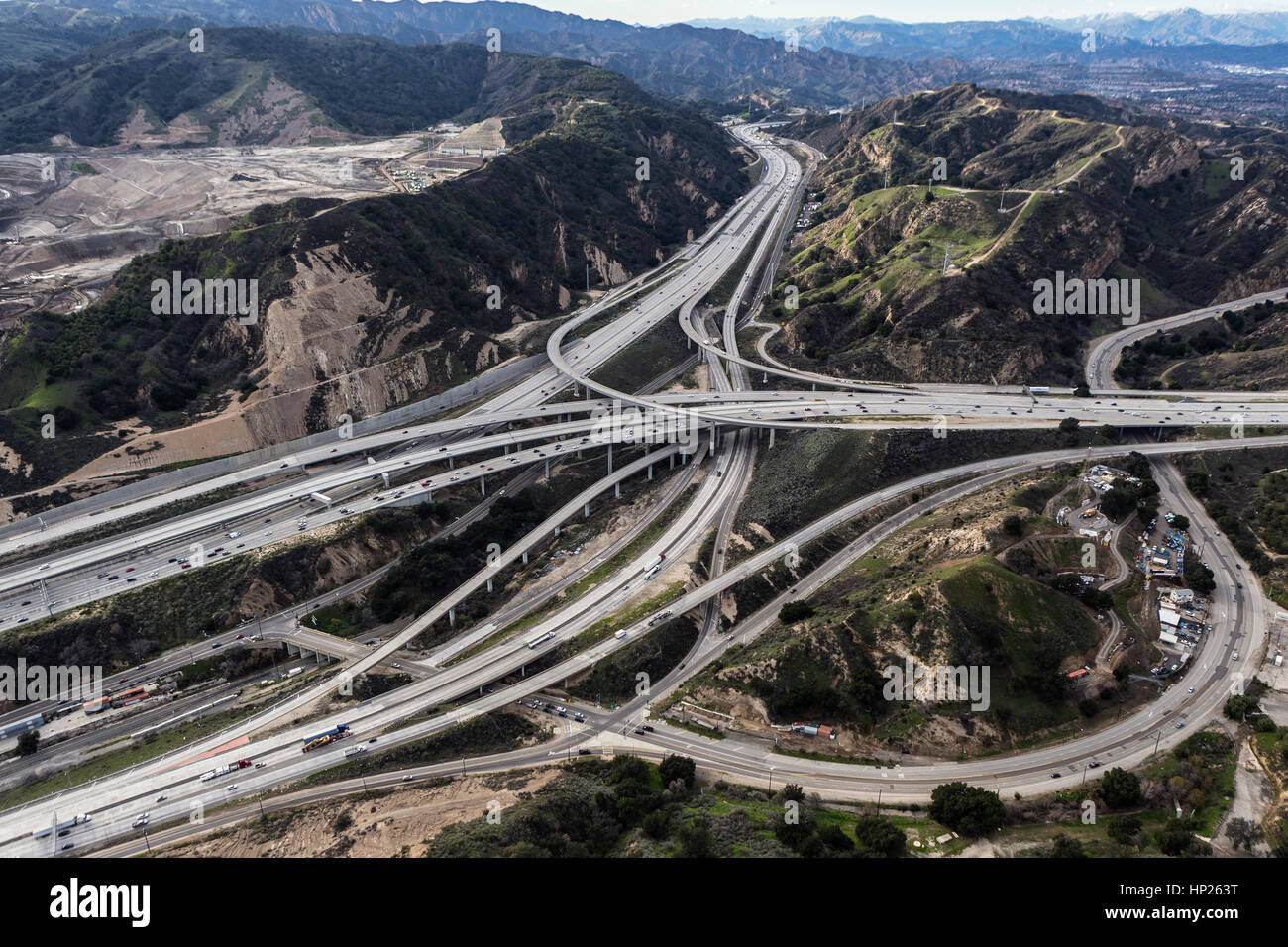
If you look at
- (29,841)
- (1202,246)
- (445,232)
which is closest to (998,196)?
(1202,246)

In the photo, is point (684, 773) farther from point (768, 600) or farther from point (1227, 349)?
point (1227, 349)

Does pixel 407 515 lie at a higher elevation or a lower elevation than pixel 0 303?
lower

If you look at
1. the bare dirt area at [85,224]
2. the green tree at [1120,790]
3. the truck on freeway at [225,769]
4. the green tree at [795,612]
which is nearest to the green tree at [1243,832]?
the green tree at [1120,790]

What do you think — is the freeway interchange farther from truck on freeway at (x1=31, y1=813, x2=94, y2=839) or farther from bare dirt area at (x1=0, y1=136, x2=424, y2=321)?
bare dirt area at (x1=0, y1=136, x2=424, y2=321)

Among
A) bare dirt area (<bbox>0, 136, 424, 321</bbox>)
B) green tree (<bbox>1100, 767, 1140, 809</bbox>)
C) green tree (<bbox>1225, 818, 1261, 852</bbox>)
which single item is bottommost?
green tree (<bbox>1225, 818, 1261, 852</bbox>)

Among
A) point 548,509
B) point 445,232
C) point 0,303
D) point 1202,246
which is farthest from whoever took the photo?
point 1202,246

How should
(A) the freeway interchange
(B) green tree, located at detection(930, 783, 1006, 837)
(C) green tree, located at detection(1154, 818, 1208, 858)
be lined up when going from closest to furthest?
(C) green tree, located at detection(1154, 818, 1208, 858), (B) green tree, located at detection(930, 783, 1006, 837), (A) the freeway interchange

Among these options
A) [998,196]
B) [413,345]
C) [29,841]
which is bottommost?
[29,841]

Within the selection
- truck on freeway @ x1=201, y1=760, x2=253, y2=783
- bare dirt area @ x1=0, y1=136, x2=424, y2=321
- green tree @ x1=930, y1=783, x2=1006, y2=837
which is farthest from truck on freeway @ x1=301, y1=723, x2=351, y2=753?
bare dirt area @ x1=0, y1=136, x2=424, y2=321
